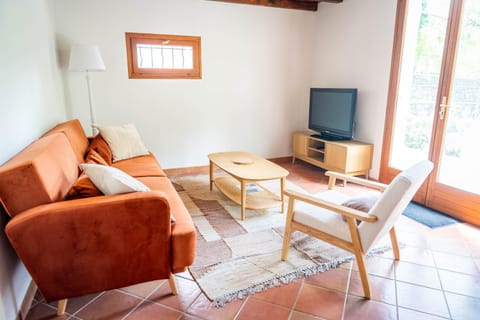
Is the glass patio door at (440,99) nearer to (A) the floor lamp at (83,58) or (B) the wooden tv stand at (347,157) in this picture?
(B) the wooden tv stand at (347,157)

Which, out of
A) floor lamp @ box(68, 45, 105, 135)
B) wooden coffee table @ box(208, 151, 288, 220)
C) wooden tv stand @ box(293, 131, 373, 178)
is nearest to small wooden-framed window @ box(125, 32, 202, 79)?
floor lamp @ box(68, 45, 105, 135)

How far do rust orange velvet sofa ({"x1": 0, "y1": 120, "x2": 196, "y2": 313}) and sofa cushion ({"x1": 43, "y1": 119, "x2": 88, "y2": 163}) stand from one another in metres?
0.78

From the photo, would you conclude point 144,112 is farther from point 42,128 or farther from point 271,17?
point 271,17

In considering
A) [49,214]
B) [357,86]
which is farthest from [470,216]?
[49,214]

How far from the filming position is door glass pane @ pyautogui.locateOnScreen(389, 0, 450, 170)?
318 cm

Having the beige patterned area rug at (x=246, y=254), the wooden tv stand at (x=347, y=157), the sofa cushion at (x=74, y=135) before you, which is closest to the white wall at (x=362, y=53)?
the wooden tv stand at (x=347, y=157)

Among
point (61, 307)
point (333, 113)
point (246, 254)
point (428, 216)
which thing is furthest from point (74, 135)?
point (428, 216)

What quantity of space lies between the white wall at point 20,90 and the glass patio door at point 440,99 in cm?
366

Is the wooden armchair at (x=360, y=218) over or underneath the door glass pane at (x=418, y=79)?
underneath

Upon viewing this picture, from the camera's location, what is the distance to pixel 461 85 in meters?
2.95

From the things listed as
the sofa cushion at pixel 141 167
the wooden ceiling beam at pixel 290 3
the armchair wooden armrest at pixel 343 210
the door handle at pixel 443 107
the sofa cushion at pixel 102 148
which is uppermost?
the wooden ceiling beam at pixel 290 3

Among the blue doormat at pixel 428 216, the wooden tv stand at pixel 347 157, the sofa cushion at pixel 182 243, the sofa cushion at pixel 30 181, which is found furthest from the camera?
the wooden tv stand at pixel 347 157

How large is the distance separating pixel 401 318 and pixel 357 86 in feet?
10.5

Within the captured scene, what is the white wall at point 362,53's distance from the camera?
3.78 meters
